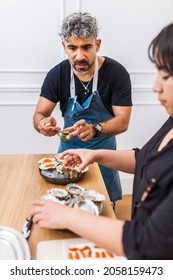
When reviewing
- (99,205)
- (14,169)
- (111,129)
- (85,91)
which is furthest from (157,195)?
(85,91)

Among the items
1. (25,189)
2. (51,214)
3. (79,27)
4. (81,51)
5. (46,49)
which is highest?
(79,27)

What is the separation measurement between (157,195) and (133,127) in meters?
2.01

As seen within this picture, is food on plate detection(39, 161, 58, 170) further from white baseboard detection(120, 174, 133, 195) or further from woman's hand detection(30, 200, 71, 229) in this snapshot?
white baseboard detection(120, 174, 133, 195)

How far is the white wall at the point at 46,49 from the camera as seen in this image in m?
2.48

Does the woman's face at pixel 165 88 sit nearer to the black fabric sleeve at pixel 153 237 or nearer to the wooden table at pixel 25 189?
the black fabric sleeve at pixel 153 237

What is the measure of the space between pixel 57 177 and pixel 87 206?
343mm

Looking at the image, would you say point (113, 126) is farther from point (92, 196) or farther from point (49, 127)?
point (92, 196)

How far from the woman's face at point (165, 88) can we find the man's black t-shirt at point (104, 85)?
109 cm

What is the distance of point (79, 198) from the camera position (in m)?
1.17

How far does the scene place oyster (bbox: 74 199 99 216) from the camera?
1103mm

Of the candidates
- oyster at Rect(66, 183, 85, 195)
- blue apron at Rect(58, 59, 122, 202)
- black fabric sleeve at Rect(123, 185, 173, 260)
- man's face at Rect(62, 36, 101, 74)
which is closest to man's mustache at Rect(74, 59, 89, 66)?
man's face at Rect(62, 36, 101, 74)

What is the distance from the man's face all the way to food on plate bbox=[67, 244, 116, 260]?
4.09 ft

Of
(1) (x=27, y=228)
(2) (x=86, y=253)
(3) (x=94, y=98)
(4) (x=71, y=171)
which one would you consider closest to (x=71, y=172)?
(4) (x=71, y=171)

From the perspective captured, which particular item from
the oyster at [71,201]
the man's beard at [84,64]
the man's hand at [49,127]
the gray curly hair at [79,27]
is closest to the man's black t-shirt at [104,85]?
the man's beard at [84,64]
